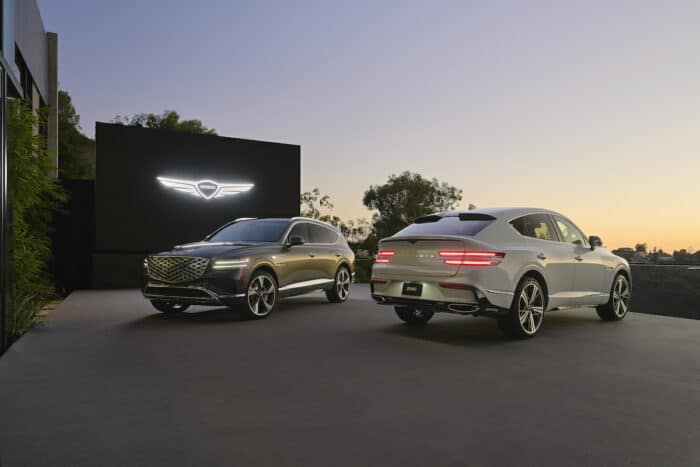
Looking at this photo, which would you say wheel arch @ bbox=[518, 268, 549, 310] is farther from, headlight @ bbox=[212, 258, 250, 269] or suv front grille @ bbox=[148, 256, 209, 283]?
suv front grille @ bbox=[148, 256, 209, 283]

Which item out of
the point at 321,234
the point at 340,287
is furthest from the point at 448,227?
the point at 340,287

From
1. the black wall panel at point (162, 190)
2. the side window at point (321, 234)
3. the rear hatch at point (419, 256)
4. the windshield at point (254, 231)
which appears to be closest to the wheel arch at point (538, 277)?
the rear hatch at point (419, 256)

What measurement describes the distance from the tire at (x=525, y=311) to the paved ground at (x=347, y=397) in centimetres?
19

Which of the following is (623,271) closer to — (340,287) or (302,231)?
(340,287)

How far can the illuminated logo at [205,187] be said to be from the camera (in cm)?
1731

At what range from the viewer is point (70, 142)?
43.0m

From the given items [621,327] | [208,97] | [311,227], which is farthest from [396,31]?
[621,327]

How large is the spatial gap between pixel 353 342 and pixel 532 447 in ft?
13.1

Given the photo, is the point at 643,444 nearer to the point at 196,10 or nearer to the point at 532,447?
the point at 532,447

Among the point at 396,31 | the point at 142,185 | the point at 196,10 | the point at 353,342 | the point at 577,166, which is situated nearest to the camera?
the point at 353,342

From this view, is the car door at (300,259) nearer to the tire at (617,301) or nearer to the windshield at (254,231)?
the windshield at (254,231)

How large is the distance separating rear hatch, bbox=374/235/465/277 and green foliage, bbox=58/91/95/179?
3654 cm

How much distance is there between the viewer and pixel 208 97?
→ 81.3 ft

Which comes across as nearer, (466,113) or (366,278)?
(366,278)
